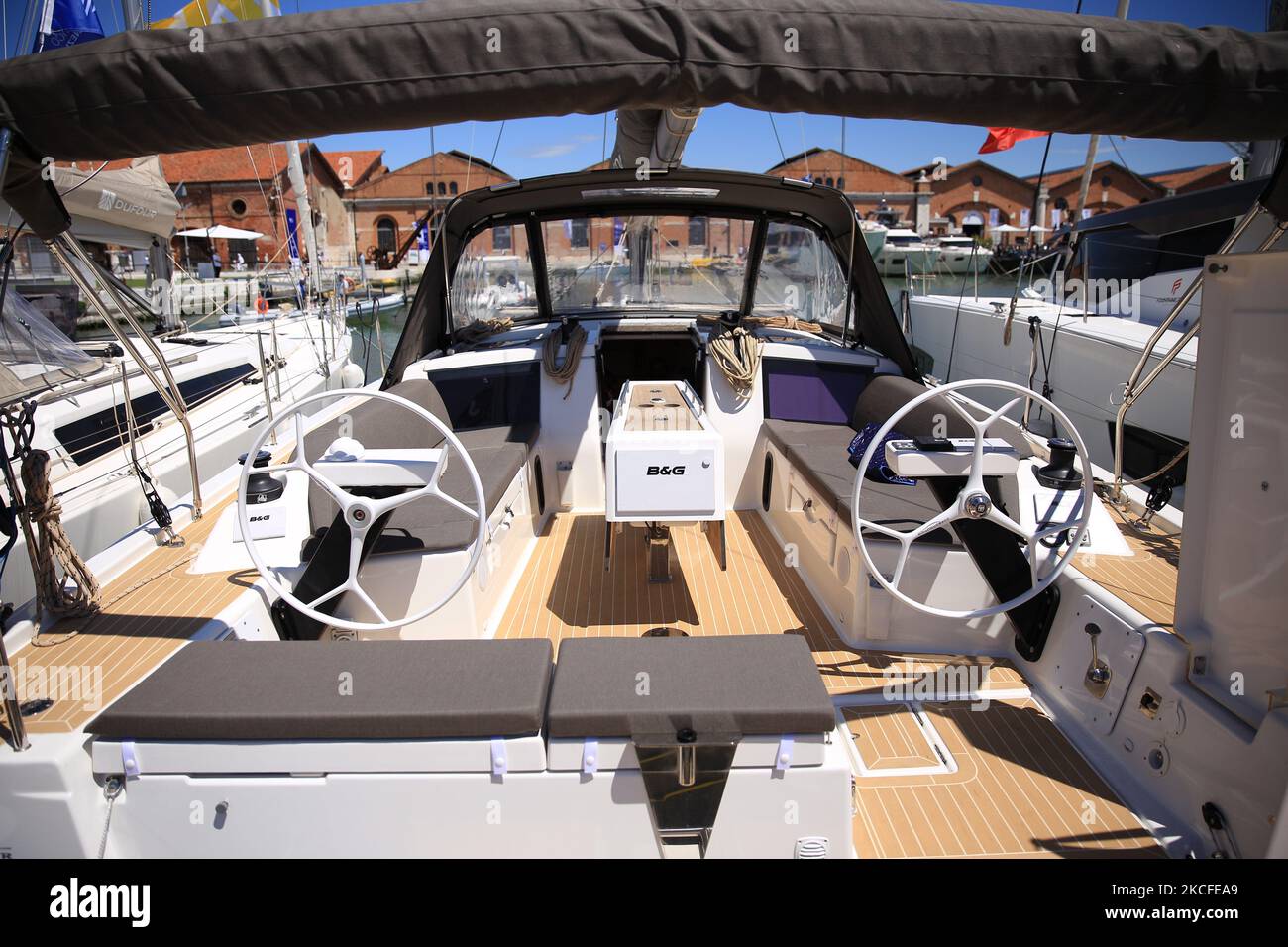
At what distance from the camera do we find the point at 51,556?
1.98 metres

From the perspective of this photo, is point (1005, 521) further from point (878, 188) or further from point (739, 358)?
point (878, 188)

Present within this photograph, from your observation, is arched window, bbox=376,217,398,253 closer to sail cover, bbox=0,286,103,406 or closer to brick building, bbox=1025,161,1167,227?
brick building, bbox=1025,161,1167,227

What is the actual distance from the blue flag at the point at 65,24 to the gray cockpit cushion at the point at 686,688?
6.29 meters

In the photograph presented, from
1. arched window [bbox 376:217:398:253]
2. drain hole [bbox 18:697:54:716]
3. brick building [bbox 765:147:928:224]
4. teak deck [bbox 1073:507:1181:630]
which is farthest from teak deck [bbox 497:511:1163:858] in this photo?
brick building [bbox 765:147:928:224]

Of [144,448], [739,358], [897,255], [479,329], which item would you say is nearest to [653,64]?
[739,358]

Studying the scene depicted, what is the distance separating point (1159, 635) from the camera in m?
1.94

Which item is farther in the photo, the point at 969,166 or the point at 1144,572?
the point at 969,166

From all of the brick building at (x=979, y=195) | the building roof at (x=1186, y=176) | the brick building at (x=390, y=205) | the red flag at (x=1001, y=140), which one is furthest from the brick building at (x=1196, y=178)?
the brick building at (x=390, y=205)

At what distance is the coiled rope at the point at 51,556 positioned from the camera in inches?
76.1

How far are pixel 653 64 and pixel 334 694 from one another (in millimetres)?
1494

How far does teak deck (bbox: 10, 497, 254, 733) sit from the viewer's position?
66.8 inches

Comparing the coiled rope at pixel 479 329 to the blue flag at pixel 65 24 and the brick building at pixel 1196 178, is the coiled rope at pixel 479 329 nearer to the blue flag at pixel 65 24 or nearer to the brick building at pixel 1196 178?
the blue flag at pixel 65 24

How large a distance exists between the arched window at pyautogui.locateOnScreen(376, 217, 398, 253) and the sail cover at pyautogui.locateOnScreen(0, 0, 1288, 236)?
34.1 m

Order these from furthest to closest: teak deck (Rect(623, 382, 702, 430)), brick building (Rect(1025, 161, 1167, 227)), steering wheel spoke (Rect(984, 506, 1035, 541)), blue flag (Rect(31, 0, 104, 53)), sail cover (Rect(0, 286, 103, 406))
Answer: brick building (Rect(1025, 161, 1167, 227))
blue flag (Rect(31, 0, 104, 53))
sail cover (Rect(0, 286, 103, 406))
teak deck (Rect(623, 382, 702, 430))
steering wheel spoke (Rect(984, 506, 1035, 541))
